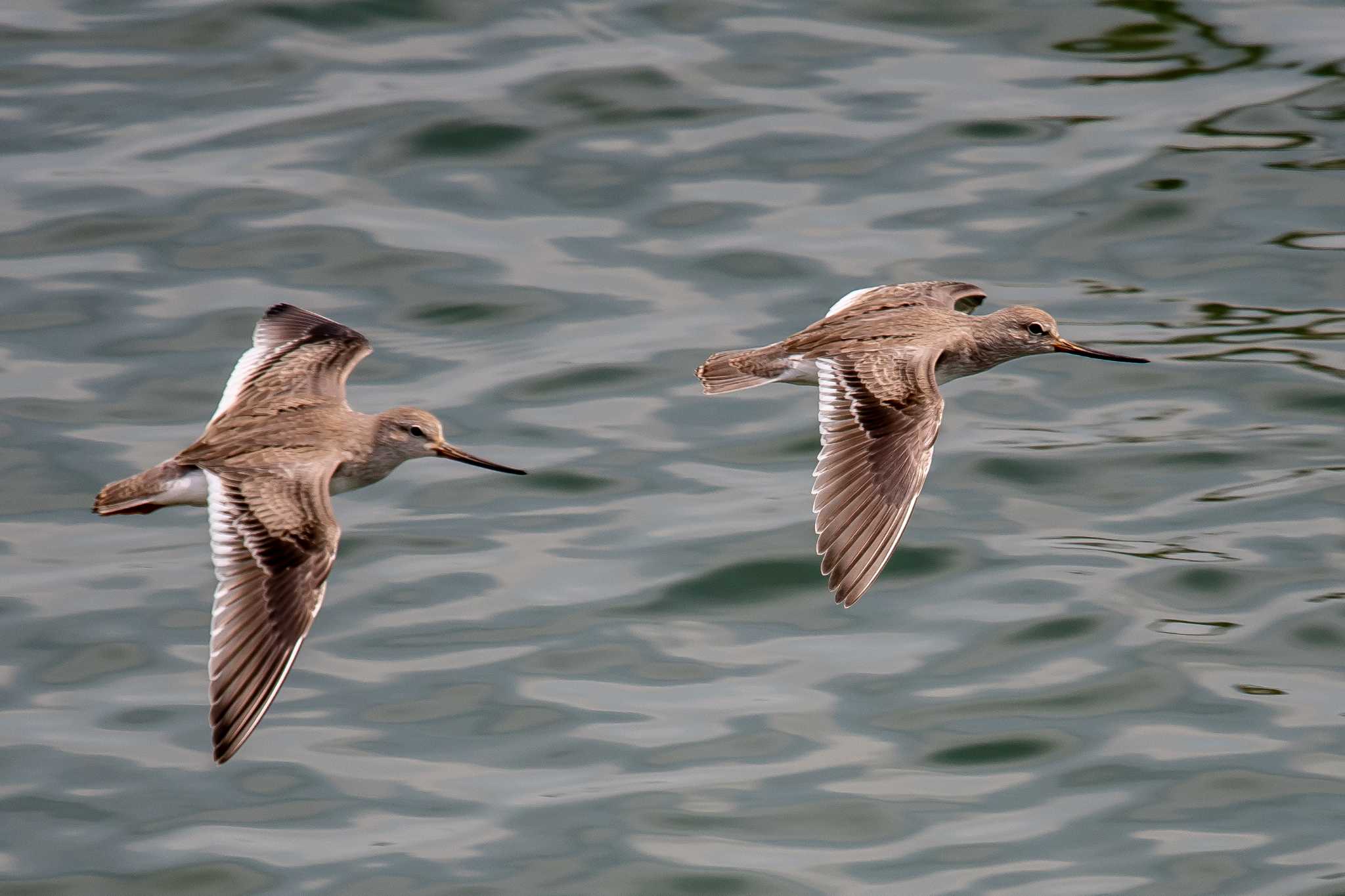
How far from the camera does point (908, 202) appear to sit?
53.0 ft

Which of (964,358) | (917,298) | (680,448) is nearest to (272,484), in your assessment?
(964,358)

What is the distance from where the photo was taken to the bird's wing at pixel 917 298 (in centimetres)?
1132

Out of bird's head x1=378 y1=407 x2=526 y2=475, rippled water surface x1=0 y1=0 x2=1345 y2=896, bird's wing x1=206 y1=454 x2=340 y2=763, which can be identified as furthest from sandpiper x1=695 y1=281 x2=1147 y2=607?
bird's wing x1=206 y1=454 x2=340 y2=763

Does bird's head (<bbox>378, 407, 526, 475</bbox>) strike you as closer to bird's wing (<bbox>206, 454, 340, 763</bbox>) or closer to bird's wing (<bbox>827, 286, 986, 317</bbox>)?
bird's wing (<bbox>206, 454, 340, 763</bbox>)

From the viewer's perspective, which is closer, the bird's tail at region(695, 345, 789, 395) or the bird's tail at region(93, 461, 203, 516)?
the bird's tail at region(93, 461, 203, 516)

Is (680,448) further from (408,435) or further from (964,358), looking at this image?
(408,435)

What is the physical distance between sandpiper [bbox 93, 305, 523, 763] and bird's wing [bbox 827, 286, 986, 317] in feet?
8.71

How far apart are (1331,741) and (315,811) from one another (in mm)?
5529

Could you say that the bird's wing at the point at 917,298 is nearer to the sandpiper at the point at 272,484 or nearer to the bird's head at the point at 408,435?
the bird's head at the point at 408,435

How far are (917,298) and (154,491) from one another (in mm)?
4505

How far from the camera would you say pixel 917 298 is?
11.5 metres

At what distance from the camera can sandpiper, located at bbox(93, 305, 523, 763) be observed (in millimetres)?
8234

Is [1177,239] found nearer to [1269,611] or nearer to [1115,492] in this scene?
[1115,492]

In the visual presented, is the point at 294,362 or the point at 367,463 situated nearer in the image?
the point at 367,463
